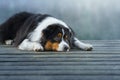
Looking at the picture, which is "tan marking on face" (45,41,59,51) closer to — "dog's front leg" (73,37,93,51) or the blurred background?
"dog's front leg" (73,37,93,51)

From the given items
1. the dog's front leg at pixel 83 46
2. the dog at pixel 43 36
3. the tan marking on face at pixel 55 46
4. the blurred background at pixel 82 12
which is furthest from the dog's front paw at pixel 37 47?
the blurred background at pixel 82 12

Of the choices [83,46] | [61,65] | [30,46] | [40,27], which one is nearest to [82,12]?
[40,27]

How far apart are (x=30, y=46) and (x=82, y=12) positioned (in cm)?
1100

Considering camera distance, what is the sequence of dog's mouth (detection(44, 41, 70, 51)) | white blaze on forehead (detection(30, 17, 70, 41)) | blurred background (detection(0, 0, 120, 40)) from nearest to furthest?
dog's mouth (detection(44, 41, 70, 51)), white blaze on forehead (detection(30, 17, 70, 41)), blurred background (detection(0, 0, 120, 40))

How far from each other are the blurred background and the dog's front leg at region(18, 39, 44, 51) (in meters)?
6.32

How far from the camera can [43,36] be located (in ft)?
21.3

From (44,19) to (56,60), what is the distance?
61.5 inches

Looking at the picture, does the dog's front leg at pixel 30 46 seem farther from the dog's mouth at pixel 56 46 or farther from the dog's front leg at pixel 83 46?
the dog's front leg at pixel 83 46

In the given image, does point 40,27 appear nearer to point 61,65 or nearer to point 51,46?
point 51,46

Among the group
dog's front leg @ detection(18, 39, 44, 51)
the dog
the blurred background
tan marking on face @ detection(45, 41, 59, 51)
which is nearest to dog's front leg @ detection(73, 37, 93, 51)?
the dog

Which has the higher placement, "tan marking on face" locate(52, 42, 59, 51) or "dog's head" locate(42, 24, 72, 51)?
"dog's head" locate(42, 24, 72, 51)

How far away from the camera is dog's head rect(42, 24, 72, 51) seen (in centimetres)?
623

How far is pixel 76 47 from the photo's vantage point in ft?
22.1

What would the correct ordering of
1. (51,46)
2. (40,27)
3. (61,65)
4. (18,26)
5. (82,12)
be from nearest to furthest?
1. (61,65)
2. (51,46)
3. (40,27)
4. (18,26)
5. (82,12)
